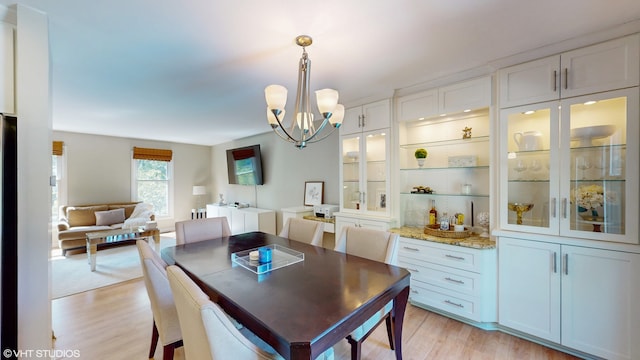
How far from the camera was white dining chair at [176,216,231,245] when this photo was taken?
2.55 m

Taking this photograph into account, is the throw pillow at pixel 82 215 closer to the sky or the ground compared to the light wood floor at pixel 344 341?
closer to the sky

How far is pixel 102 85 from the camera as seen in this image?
9.11ft

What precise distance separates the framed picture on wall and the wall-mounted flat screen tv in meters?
1.44

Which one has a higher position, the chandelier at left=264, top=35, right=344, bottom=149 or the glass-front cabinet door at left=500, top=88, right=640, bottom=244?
the chandelier at left=264, top=35, right=344, bottom=149

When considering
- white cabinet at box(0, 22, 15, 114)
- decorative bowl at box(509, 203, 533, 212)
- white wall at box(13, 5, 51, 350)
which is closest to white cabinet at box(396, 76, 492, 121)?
decorative bowl at box(509, 203, 533, 212)

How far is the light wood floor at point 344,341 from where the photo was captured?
1.99 meters

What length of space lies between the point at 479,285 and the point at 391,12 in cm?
228

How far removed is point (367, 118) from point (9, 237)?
10.3 feet

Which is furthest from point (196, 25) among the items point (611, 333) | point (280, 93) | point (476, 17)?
point (611, 333)

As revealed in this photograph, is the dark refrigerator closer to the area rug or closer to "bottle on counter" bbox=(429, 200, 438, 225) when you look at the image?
the area rug

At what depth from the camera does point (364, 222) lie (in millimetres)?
3160

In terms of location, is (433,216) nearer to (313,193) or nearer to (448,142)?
(448,142)

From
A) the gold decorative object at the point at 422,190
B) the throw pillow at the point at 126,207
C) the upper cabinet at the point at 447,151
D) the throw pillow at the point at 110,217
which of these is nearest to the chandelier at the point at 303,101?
the upper cabinet at the point at 447,151

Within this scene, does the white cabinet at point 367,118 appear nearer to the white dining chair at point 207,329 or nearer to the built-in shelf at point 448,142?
the built-in shelf at point 448,142
